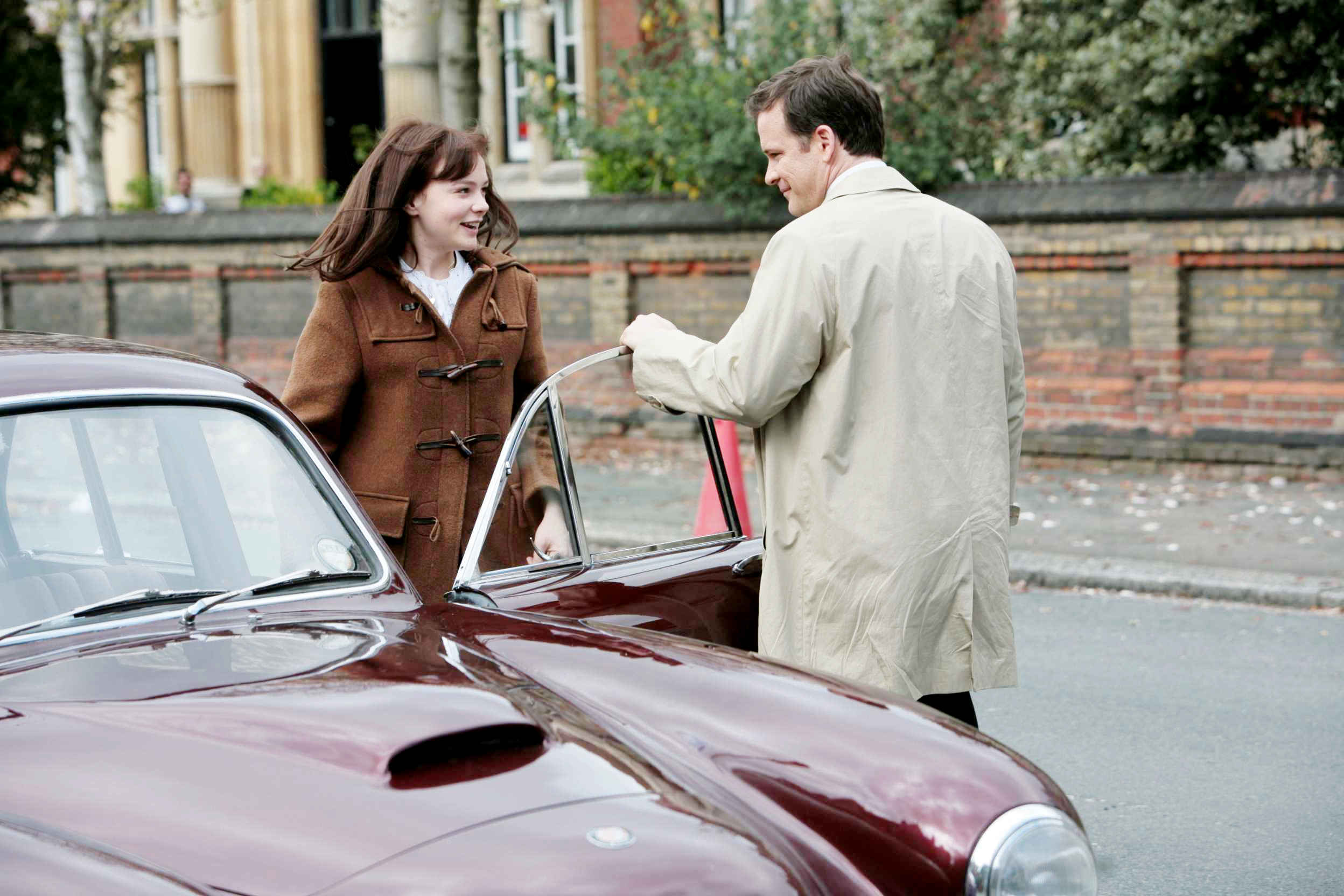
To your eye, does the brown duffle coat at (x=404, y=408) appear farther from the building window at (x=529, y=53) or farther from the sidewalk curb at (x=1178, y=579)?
the building window at (x=529, y=53)

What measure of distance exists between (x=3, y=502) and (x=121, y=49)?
19.6m

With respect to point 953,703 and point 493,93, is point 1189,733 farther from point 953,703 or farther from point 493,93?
point 493,93

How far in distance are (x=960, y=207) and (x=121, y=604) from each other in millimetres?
9149

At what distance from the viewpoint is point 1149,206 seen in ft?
38.5

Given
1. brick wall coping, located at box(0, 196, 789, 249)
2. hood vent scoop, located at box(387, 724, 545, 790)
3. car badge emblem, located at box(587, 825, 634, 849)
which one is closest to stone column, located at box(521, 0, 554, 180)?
brick wall coping, located at box(0, 196, 789, 249)

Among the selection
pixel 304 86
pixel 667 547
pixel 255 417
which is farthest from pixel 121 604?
pixel 304 86

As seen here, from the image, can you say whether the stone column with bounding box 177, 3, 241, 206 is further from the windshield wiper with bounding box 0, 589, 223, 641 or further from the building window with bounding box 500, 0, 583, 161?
the windshield wiper with bounding box 0, 589, 223, 641

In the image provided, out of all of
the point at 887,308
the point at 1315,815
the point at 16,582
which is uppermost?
the point at 887,308

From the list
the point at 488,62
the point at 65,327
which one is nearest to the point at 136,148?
the point at 488,62

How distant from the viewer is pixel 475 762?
2.38 meters

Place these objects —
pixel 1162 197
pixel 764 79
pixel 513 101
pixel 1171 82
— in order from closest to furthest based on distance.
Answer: pixel 1162 197 < pixel 1171 82 < pixel 764 79 < pixel 513 101

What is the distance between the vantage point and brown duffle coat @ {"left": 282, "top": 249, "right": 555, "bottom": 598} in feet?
12.8

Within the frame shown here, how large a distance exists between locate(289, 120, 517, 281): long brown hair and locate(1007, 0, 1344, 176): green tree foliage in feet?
30.2

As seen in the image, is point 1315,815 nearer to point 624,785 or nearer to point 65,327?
point 624,785
